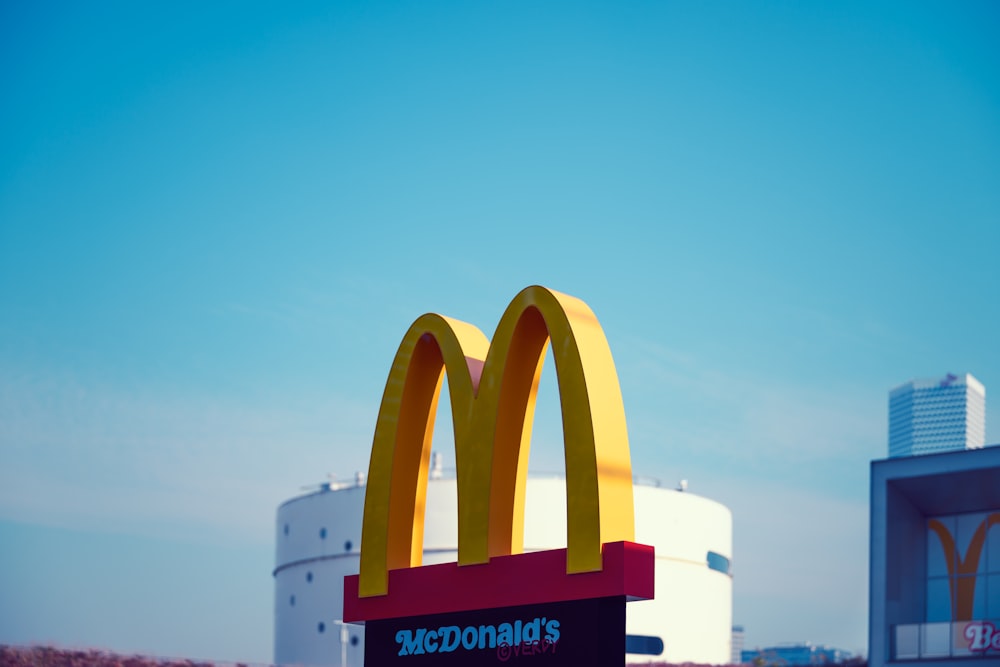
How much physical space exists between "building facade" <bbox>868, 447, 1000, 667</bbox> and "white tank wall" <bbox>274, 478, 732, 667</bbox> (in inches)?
1125

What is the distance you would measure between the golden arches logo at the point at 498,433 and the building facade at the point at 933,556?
14.4m

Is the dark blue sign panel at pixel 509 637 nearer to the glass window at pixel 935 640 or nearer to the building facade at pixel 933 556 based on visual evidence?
the building facade at pixel 933 556

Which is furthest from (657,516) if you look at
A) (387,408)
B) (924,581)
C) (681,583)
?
(387,408)

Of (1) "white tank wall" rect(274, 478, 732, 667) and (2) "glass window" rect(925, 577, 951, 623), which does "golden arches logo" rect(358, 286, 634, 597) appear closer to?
(2) "glass window" rect(925, 577, 951, 623)

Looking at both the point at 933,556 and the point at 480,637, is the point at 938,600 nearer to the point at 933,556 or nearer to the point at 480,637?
the point at 933,556

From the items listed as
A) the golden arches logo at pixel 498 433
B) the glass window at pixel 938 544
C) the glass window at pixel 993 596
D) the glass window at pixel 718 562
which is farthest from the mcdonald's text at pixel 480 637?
the glass window at pixel 718 562

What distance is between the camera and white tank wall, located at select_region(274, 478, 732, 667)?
61.2 metres

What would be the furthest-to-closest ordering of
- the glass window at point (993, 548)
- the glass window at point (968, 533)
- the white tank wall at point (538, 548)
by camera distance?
the white tank wall at point (538, 548) < the glass window at point (968, 533) < the glass window at point (993, 548)

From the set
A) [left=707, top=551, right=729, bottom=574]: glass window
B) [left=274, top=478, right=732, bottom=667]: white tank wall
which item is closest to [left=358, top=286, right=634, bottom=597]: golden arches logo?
[left=274, top=478, right=732, bottom=667]: white tank wall

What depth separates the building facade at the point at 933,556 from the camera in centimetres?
2994

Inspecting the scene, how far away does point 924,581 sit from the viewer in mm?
31859

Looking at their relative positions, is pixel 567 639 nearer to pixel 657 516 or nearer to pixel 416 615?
pixel 416 615

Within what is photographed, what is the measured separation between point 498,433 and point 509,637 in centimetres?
283

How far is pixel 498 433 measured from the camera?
18766 millimetres
